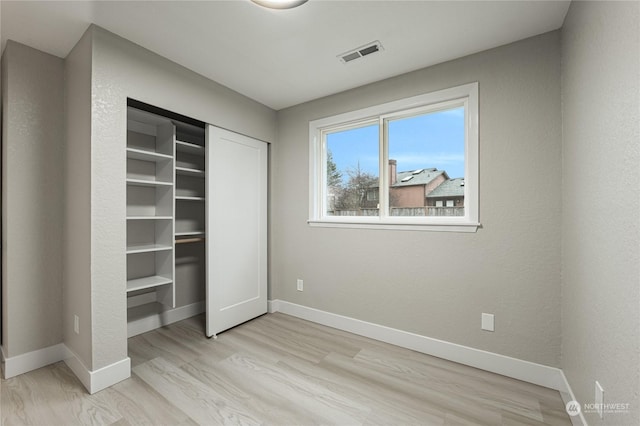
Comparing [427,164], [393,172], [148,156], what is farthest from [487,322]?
[148,156]

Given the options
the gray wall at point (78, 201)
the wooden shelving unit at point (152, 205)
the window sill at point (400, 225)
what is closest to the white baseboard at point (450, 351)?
the window sill at point (400, 225)

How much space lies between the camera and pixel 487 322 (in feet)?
6.95

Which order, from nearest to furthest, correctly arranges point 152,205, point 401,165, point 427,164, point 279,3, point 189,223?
point 279,3 → point 427,164 → point 401,165 → point 152,205 → point 189,223

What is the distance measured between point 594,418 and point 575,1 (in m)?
2.21

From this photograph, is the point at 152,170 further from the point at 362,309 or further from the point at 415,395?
the point at 415,395

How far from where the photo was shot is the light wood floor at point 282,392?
1627mm

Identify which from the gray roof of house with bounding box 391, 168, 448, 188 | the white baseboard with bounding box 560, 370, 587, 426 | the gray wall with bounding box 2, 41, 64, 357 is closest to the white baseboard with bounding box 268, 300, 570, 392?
the white baseboard with bounding box 560, 370, 587, 426

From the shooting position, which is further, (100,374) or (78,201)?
(78,201)

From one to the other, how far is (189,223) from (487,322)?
3.12 metres

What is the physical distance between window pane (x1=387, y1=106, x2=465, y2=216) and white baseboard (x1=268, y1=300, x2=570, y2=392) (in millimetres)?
1100

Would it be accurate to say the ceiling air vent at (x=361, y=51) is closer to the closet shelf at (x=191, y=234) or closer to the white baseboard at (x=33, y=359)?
the closet shelf at (x=191, y=234)

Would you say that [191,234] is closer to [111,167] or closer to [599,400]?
[111,167]

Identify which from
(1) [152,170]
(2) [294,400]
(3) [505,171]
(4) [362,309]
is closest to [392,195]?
(3) [505,171]

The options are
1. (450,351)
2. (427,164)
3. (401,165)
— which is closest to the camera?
(450,351)
